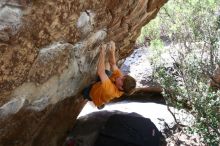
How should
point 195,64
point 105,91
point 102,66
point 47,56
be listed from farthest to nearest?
point 195,64 → point 102,66 → point 105,91 → point 47,56

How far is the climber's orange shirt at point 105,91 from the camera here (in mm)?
5602

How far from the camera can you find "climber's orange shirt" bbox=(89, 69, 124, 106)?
18.4 ft

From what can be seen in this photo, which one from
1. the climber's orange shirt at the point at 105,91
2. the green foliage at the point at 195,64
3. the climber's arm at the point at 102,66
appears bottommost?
the green foliage at the point at 195,64

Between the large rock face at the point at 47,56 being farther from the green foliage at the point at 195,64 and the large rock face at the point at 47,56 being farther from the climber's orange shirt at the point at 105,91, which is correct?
the green foliage at the point at 195,64

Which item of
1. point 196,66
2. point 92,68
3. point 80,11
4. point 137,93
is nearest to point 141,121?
point 92,68

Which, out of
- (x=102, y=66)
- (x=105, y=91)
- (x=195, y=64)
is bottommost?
(x=195, y=64)

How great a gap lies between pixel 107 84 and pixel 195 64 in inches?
120

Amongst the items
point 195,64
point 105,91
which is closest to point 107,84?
point 105,91

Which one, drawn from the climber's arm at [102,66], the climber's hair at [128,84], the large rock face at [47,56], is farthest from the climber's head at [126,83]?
the large rock face at [47,56]

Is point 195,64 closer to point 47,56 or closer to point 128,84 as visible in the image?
point 128,84

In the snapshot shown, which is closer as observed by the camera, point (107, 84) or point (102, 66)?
point (107, 84)

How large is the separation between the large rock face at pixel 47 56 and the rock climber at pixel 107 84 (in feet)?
0.45

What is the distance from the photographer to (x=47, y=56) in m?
4.43

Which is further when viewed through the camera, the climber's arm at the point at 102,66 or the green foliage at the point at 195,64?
the green foliage at the point at 195,64
